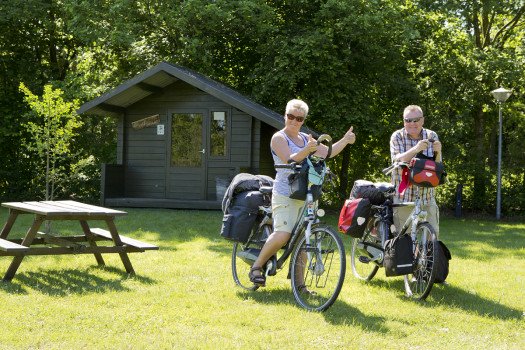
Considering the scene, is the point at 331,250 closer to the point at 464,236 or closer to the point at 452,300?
the point at 452,300

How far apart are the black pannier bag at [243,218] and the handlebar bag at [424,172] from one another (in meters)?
1.38

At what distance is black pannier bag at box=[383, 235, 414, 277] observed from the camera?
251 inches

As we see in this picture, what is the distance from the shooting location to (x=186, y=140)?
17516 millimetres

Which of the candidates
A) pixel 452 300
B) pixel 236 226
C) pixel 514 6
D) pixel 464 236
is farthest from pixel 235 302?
pixel 514 6

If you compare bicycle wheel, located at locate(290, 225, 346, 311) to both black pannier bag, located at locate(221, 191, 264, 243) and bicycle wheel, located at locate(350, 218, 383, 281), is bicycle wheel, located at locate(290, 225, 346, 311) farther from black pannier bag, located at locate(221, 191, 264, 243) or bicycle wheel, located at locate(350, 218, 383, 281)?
bicycle wheel, located at locate(350, 218, 383, 281)

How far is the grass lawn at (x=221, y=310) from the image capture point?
4.85 meters

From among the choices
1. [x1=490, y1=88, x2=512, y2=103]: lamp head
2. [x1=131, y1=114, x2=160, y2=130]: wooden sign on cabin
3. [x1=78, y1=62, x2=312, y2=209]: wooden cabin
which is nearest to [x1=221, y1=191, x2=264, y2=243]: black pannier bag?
[x1=78, y1=62, x2=312, y2=209]: wooden cabin

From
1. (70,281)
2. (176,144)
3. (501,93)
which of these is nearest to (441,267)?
(70,281)

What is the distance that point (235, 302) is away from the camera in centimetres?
614

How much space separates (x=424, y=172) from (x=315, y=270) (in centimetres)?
136

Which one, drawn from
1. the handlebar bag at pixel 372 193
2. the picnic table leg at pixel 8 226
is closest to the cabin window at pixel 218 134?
the picnic table leg at pixel 8 226

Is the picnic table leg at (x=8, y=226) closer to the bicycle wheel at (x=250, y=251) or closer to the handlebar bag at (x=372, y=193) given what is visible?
the bicycle wheel at (x=250, y=251)

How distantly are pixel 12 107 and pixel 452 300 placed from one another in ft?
59.7

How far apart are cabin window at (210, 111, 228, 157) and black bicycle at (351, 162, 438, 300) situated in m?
9.86
